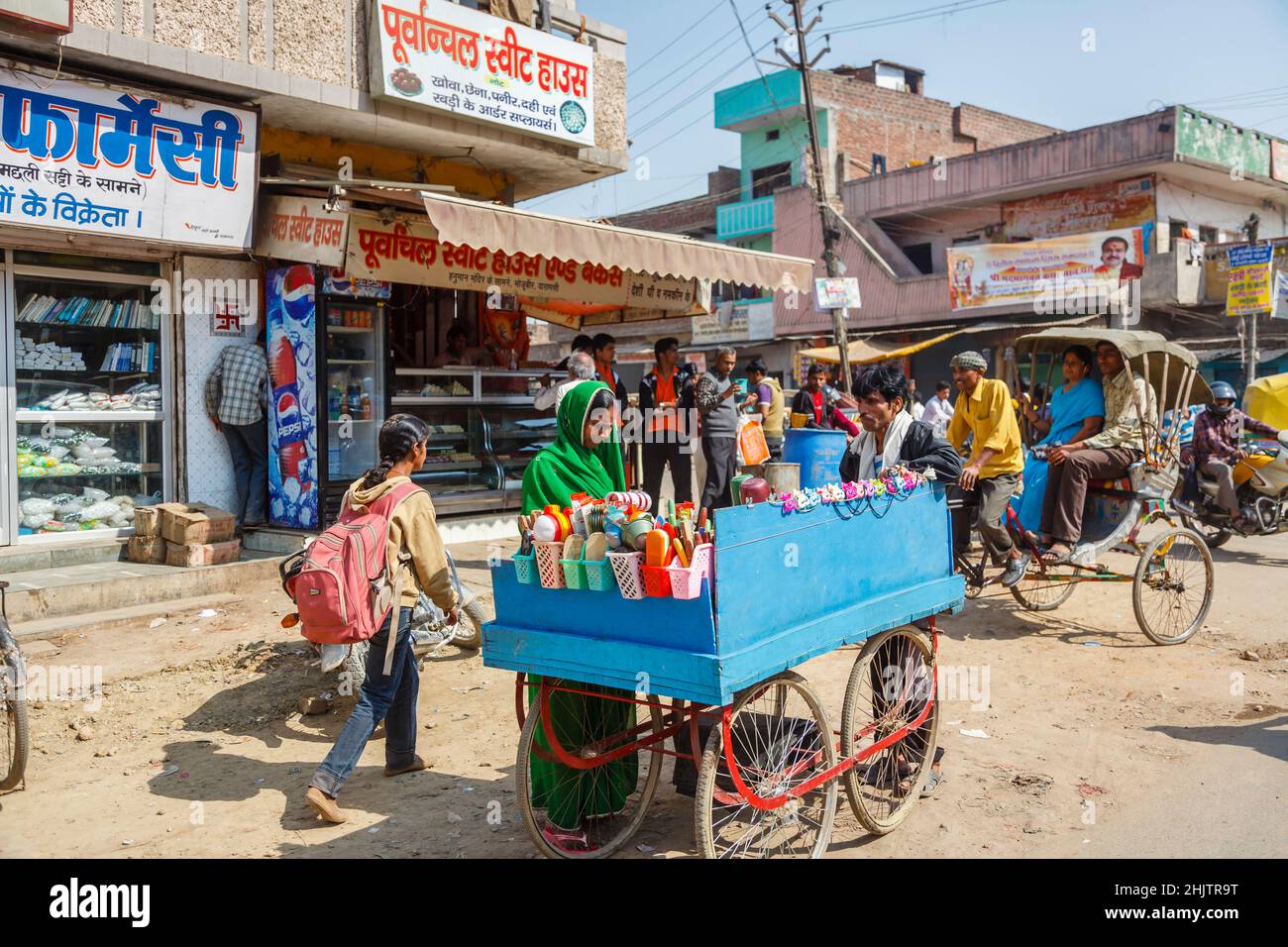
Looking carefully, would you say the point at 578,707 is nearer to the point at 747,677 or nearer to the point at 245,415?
the point at 747,677

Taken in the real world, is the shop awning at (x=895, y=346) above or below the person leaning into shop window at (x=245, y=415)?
above

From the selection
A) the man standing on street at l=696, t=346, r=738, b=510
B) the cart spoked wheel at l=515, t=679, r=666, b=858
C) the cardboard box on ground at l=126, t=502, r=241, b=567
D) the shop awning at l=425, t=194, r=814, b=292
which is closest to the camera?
the cart spoked wheel at l=515, t=679, r=666, b=858

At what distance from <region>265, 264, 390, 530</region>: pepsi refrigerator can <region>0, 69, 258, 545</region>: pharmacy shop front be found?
73 cm

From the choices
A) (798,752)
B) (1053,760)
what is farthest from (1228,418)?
(798,752)

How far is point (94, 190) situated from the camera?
746 cm

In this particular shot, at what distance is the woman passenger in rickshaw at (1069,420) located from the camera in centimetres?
727

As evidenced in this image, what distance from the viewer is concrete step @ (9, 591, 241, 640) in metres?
6.51

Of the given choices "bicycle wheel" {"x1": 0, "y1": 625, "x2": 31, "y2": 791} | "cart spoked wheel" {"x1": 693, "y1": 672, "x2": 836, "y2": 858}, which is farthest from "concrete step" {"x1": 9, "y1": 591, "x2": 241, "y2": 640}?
"cart spoked wheel" {"x1": 693, "y1": 672, "x2": 836, "y2": 858}

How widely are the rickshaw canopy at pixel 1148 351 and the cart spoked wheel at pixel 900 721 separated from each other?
3837mm

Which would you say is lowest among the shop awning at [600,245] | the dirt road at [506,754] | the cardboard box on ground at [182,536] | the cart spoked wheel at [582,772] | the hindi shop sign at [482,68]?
the dirt road at [506,754]

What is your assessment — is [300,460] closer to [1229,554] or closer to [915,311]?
[1229,554]

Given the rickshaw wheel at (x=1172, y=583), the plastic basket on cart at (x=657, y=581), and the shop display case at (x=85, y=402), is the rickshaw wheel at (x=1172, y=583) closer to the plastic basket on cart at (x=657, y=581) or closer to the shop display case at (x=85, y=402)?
the plastic basket on cart at (x=657, y=581)

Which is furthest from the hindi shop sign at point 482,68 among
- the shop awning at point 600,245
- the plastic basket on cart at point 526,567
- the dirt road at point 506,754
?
the plastic basket on cart at point 526,567

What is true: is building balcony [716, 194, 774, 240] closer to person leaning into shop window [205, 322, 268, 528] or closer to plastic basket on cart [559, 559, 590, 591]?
person leaning into shop window [205, 322, 268, 528]
